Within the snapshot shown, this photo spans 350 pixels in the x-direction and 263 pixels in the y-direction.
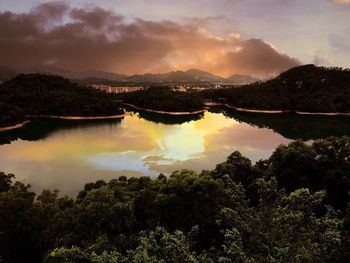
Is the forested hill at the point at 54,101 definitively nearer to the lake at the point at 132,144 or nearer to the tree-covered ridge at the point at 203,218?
the lake at the point at 132,144

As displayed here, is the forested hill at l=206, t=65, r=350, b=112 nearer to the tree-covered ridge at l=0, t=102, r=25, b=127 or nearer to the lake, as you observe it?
the lake

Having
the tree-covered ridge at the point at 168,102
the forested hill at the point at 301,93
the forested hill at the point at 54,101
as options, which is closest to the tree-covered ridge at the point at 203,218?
the forested hill at the point at 54,101

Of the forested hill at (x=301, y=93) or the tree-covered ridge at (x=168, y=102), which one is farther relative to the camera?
the tree-covered ridge at (x=168, y=102)

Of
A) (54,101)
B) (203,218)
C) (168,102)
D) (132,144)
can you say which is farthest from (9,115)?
(203,218)

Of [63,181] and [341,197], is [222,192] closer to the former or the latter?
[341,197]

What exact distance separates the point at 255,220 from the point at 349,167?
357 inches

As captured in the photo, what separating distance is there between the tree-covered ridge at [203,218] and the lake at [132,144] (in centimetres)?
781

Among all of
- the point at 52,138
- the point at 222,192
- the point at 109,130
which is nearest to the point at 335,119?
the point at 109,130

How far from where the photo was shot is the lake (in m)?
22.6

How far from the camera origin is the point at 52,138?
3562cm

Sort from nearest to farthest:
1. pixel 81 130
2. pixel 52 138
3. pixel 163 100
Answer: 1. pixel 52 138
2. pixel 81 130
3. pixel 163 100

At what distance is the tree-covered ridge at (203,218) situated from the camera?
571 cm

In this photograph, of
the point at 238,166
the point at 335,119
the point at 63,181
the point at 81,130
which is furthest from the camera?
the point at 335,119

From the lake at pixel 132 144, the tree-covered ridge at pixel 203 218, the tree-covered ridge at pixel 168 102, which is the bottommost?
the lake at pixel 132 144
